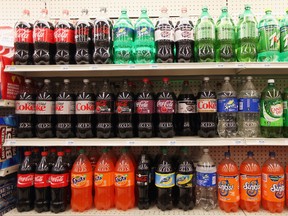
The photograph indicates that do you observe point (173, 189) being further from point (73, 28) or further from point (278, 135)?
point (73, 28)

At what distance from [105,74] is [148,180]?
1074 mm

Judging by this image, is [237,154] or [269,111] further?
[237,154]

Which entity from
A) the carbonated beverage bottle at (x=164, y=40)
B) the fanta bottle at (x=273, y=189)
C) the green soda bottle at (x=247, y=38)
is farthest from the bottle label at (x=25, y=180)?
the green soda bottle at (x=247, y=38)

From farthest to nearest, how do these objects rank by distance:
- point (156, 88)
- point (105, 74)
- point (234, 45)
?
point (156, 88), point (105, 74), point (234, 45)

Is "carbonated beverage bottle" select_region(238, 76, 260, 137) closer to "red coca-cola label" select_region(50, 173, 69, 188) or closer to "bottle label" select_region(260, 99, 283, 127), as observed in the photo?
"bottle label" select_region(260, 99, 283, 127)

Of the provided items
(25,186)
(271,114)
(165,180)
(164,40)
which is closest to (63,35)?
(164,40)

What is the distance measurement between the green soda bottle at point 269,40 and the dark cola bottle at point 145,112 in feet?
3.42

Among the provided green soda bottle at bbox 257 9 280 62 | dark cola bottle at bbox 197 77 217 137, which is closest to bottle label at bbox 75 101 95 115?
dark cola bottle at bbox 197 77 217 137

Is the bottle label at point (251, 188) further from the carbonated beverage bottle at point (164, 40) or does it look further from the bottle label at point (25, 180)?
the bottle label at point (25, 180)

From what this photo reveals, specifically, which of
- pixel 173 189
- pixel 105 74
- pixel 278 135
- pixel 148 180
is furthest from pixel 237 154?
pixel 105 74

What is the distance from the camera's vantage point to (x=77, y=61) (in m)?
1.95

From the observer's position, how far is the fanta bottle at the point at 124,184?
1.88 meters

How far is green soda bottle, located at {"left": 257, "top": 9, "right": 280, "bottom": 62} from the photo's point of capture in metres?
1.90

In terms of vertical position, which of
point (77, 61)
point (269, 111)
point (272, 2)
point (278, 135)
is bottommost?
point (278, 135)
